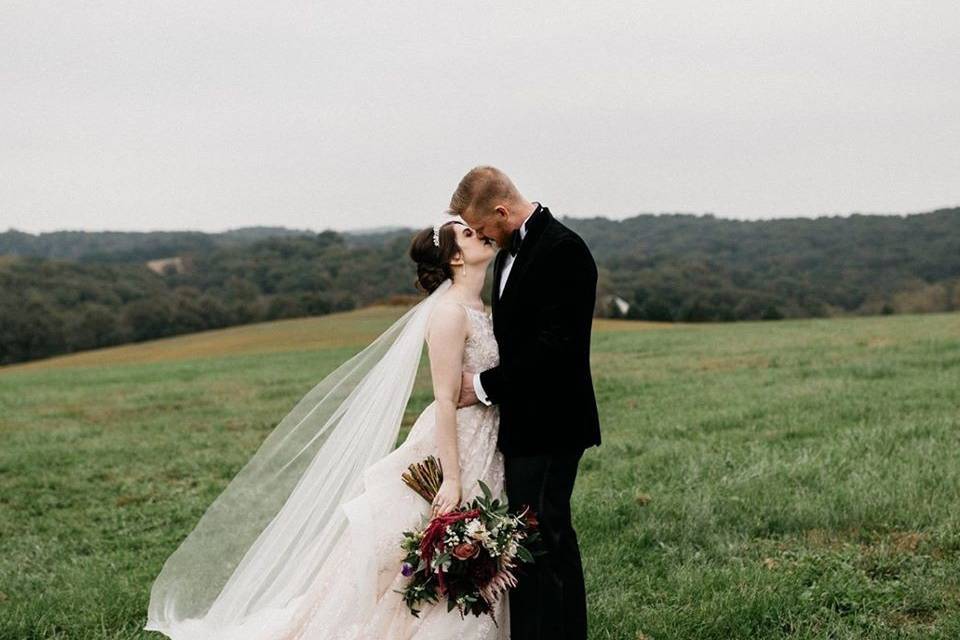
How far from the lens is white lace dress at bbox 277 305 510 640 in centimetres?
457

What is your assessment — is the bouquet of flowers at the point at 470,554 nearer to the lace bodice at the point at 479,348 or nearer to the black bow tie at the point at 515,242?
the lace bodice at the point at 479,348

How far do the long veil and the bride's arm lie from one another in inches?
17.9

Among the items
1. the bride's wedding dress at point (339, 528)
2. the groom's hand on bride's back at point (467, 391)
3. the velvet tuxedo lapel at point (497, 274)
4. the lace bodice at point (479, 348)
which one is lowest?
the bride's wedding dress at point (339, 528)

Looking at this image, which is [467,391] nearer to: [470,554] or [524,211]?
[470,554]

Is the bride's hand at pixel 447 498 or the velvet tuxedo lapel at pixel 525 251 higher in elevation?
the velvet tuxedo lapel at pixel 525 251

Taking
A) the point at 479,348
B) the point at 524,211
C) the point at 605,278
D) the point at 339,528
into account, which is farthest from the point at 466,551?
the point at 605,278

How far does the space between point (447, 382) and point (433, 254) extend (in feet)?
2.39

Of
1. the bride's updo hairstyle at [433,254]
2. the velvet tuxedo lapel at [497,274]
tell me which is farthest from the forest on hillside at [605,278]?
the velvet tuxedo lapel at [497,274]

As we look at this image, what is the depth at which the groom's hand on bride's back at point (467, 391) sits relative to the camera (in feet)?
14.7

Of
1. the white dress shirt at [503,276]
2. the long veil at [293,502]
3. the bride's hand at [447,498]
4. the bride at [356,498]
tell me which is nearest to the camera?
the white dress shirt at [503,276]

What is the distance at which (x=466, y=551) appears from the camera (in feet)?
13.4

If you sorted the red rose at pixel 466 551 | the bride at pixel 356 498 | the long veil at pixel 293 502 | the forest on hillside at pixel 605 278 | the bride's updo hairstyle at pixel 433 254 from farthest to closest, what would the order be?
the forest on hillside at pixel 605 278, the long veil at pixel 293 502, the bride's updo hairstyle at pixel 433 254, the bride at pixel 356 498, the red rose at pixel 466 551

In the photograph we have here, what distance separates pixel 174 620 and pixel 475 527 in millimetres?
2356

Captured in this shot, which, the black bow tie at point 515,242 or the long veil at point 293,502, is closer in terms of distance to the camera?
the black bow tie at point 515,242
